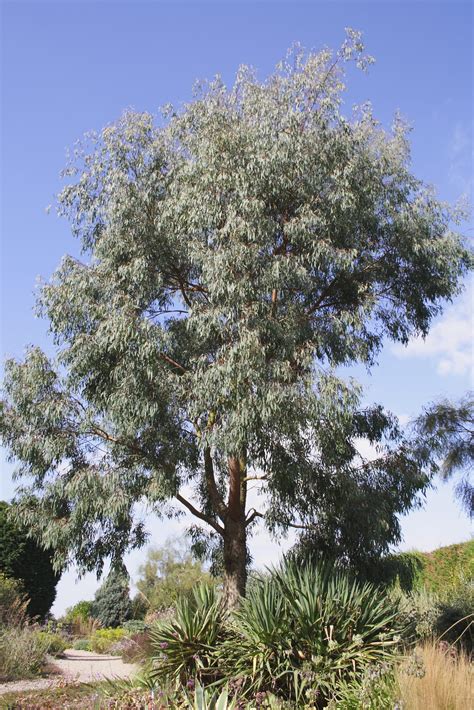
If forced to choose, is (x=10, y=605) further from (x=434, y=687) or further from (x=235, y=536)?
(x=434, y=687)

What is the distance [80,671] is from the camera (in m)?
12.0

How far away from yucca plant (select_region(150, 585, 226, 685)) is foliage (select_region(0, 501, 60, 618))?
6.85 m

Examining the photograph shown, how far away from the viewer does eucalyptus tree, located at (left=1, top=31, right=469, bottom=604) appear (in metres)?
9.84

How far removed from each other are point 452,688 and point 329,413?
4.87m

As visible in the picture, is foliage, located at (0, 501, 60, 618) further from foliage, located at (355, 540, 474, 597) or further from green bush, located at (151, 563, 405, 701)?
foliage, located at (355, 540, 474, 597)

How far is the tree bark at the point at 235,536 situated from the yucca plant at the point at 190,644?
264 centimetres

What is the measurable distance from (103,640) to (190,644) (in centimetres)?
1107

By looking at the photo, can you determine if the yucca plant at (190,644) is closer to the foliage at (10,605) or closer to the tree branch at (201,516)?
the tree branch at (201,516)

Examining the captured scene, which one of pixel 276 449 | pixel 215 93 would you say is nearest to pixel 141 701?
pixel 276 449

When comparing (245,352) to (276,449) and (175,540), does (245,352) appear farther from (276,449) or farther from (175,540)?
(175,540)

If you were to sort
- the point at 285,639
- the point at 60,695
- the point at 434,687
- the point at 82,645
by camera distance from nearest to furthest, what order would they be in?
the point at 434,687 → the point at 285,639 → the point at 60,695 → the point at 82,645

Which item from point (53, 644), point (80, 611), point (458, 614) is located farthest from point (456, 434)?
point (80, 611)

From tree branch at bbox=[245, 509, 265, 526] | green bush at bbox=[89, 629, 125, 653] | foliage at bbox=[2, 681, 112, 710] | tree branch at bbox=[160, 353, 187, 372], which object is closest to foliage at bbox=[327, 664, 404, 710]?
foliage at bbox=[2, 681, 112, 710]

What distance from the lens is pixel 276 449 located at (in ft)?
32.4
